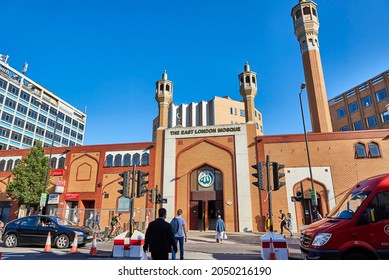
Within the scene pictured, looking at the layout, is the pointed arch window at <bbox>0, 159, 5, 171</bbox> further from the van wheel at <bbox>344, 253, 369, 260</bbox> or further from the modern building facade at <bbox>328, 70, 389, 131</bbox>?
the modern building facade at <bbox>328, 70, 389, 131</bbox>

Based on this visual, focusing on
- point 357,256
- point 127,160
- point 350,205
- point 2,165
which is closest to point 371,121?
point 127,160

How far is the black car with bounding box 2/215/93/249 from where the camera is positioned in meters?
11.8

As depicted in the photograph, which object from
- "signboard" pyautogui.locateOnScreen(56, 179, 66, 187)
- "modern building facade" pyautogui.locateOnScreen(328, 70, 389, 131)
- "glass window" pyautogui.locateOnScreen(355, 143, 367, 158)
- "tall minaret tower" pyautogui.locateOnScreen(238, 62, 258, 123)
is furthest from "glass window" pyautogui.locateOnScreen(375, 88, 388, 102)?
"signboard" pyautogui.locateOnScreen(56, 179, 66, 187)

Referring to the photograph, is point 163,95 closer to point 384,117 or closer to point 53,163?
point 53,163

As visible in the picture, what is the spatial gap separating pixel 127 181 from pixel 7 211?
77.7 feet

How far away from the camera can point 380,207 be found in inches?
225

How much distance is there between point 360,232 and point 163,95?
26223 mm

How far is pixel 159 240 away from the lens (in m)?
5.00

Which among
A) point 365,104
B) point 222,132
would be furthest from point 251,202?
point 365,104

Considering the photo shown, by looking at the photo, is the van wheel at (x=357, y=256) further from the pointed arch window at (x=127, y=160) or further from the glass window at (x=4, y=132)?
the glass window at (x=4, y=132)

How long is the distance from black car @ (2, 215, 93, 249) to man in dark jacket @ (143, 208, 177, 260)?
8237 millimetres

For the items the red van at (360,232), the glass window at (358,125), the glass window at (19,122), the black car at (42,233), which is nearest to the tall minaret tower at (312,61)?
the glass window at (358,125)

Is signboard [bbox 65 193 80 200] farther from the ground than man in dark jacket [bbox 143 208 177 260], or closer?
farther from the ground

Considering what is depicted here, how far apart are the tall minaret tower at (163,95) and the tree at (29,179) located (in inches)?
493
